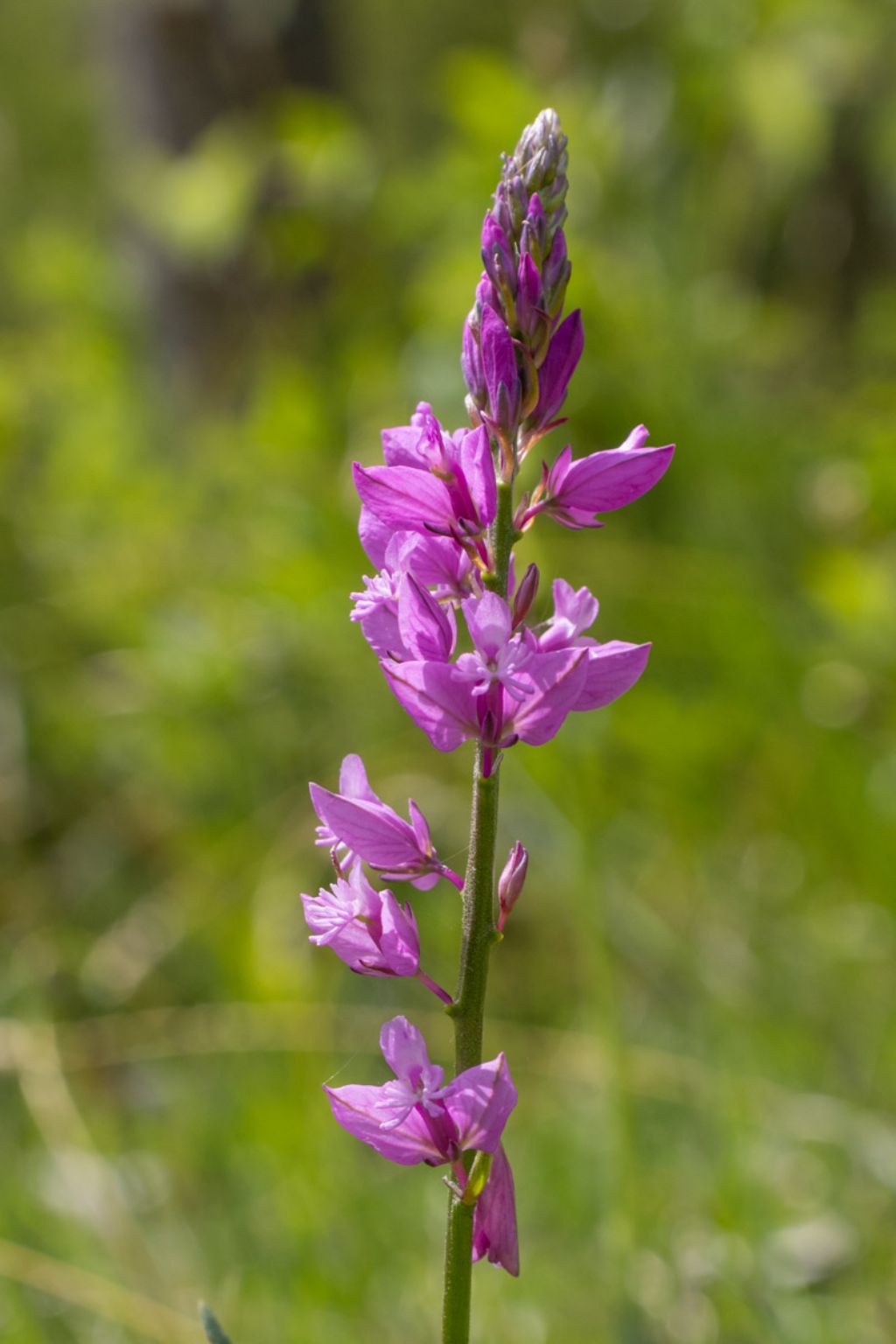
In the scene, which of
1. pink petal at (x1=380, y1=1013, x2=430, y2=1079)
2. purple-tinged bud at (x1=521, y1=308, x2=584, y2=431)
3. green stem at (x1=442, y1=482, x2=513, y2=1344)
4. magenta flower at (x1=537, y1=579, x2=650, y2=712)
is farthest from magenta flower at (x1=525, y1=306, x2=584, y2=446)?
pink petal at (x1=380, y1=1013, x2=430, y2=1079)

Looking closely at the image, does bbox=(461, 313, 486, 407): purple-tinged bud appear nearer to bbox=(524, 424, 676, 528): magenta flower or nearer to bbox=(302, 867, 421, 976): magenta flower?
bbox=(524, 424, 676, 528): magenta flower

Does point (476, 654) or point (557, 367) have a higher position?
point (557, 367)

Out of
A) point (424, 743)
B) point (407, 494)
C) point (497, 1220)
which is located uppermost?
point (407, 494)

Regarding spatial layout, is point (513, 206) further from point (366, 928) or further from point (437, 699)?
point (366, 928)

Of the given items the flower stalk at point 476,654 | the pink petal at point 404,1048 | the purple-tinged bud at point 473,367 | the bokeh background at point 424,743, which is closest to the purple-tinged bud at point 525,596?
the flower stalk at point 476,654

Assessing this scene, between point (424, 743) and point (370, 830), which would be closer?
point (370, 830)

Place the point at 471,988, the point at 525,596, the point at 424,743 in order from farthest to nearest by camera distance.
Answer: the point at 424,743
the point at 525,596
the point at 471,988

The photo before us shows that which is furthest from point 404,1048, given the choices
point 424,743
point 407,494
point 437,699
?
point 424,743
